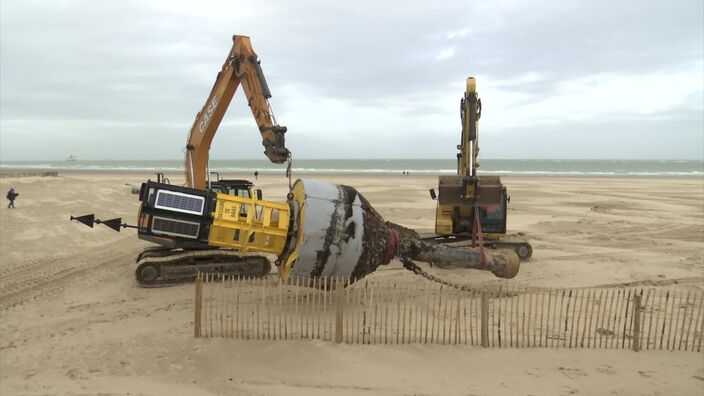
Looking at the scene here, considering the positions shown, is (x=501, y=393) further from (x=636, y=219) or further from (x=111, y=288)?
(x=636, y=219)

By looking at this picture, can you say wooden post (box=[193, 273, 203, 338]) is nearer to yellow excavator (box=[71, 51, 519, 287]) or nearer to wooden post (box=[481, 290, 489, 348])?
yellow excavator (box=[71, 51, 519, 287])

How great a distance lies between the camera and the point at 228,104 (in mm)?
13094

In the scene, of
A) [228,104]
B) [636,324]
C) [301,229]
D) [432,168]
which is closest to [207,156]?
[228,104]

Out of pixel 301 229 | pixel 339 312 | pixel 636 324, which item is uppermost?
pixel 301 229

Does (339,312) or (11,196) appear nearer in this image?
(339,312)

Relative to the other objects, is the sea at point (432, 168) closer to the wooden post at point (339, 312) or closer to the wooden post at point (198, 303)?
the wooden post at point (339, 312)

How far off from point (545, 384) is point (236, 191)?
32.2ft

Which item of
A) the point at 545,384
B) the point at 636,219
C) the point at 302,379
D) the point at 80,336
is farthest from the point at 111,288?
the point at 636,219

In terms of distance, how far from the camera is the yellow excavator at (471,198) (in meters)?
11.6

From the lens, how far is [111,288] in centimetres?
1145

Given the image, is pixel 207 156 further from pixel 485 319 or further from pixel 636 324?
pixel 636 324

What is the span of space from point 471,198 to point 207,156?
7.42m

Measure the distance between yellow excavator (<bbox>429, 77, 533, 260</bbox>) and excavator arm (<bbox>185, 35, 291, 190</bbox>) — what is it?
441cm

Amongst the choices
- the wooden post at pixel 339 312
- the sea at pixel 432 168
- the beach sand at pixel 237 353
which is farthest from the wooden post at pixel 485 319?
the sea at pixel 432 168
